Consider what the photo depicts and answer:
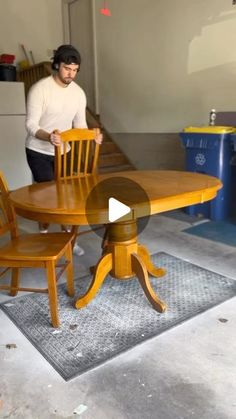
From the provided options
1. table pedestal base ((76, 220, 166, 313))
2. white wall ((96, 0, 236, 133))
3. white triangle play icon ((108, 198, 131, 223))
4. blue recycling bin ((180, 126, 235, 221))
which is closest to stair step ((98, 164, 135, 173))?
white wall ((96, 0, 236, 133))

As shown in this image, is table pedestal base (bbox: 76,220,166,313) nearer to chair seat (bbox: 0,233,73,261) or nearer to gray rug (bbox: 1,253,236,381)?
gray rug (bbox: 1,253,236,381)

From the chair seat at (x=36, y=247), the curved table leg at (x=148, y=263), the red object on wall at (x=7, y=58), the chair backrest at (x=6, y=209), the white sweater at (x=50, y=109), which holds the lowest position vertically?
the curved table leg at (x=148, y=263)

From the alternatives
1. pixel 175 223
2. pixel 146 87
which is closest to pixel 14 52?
pixel 146 87

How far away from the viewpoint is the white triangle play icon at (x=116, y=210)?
1550 millimetres

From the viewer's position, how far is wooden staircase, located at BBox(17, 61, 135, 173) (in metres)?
5.43

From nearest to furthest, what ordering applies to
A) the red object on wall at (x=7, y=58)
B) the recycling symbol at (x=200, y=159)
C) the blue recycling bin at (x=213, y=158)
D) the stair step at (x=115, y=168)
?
the blue recycling bin at (x=213, y=158) → the recycling symbol at (x=200, y=159) → the stair step at (x=115, y=168) → the red object on wall at (x=7, y=58)

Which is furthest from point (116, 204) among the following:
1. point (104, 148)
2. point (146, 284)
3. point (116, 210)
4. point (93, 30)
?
point (93, 30)

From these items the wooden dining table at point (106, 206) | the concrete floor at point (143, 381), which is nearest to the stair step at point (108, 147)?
the wooden dining table at point (106, 206)

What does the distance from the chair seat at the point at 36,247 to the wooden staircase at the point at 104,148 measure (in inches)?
129

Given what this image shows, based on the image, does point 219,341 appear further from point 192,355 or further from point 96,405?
point 96,405

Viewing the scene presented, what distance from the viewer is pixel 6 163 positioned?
5.27m

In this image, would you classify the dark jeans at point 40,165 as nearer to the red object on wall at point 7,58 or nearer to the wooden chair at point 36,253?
the wooden chair at point 36,253

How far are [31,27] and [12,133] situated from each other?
6.97 ft

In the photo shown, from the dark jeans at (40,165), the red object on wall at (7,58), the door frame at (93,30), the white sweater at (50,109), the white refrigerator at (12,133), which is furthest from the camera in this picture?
the door frame at (93,30)
